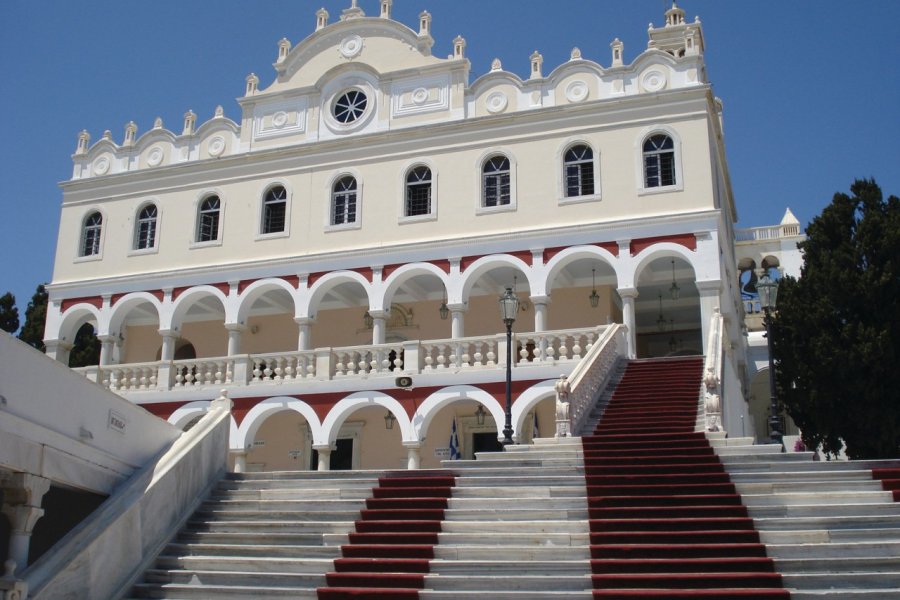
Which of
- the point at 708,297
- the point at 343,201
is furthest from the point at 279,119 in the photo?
the point at 708,297

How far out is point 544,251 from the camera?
23484 millimetres

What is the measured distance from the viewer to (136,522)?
37.9 ft

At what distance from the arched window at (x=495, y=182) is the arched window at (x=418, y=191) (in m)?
1.50

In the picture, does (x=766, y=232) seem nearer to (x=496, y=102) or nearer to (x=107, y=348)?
(x=496, y=102)

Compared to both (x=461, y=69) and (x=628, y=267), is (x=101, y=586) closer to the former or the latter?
(x=628, y=267)

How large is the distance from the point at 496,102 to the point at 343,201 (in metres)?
4.79

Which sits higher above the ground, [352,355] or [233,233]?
[233,233]

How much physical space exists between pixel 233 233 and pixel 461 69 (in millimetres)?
7563

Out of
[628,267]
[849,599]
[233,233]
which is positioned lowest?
[849,599]

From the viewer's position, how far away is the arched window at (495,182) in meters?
24.6

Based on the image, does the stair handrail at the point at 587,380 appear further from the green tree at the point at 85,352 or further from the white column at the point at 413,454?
the green tree at the point at 85,352

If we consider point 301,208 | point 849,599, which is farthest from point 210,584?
point 301,208

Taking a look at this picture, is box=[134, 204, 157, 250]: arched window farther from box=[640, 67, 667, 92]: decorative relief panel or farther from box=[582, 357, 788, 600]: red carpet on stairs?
box=[582, 357, 788, 600]: red carpet on stairs

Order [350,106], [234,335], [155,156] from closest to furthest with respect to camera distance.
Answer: [234,335] < [350,106] < [155,156]
